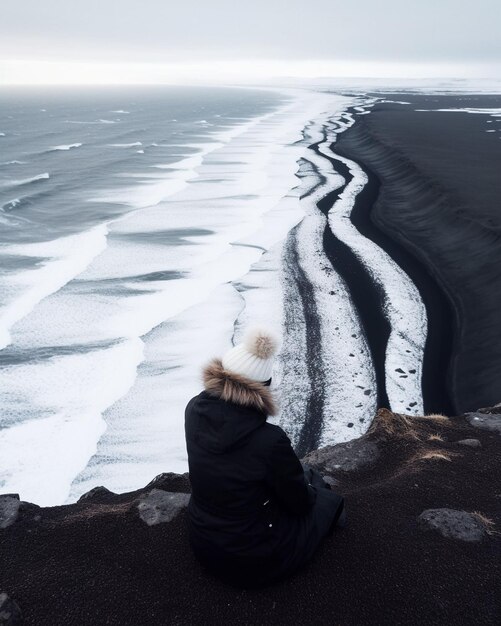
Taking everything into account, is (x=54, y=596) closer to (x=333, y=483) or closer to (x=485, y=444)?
Result: (x=333, y=483)

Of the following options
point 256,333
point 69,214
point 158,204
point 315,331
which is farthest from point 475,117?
point 256,333

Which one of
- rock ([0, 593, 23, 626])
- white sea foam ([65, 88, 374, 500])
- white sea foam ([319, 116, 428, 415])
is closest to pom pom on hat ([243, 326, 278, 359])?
rock ([0, 593, 23, 626])

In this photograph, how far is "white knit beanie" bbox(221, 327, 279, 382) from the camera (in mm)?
4910

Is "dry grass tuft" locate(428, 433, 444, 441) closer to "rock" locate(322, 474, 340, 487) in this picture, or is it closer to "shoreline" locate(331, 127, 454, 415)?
"rock" locate(322, 474, 340, 487)

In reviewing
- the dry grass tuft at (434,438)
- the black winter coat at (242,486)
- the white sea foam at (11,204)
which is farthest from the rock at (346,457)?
the white sea foam at (11,204)

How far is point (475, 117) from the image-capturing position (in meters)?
82.6

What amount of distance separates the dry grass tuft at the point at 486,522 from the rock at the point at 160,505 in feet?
11.8

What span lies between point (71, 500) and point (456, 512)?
25.8ft

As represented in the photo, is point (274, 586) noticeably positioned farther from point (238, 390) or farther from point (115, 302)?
point (115, 302)

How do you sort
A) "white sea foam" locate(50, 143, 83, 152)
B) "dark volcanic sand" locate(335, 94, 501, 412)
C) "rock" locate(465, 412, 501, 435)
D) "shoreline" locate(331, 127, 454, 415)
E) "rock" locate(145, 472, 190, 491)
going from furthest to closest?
"white sea foam" locate(50, 143, 83, 152) < "dark volcanic sand" locate(335, 94, 501, 412) < "shoreline" locate(331, 127, 454, 415) < "rock" locate(465, 412, 501, 435) < "rock" locate(145, 472, 190, 491)

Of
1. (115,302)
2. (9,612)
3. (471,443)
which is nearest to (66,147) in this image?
(115,302)

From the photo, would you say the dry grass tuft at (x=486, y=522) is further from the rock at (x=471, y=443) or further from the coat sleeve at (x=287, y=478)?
the coat sleeve at (x=287, y=478)

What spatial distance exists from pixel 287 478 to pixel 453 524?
2948 millimetres

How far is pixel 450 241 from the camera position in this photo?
2552 cm
